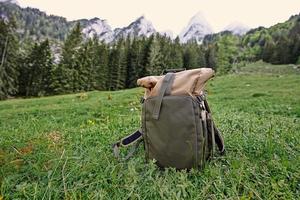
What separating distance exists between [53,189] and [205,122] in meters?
1.65

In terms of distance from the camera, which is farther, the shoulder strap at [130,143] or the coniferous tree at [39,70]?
the coniferous tree at [39,70]

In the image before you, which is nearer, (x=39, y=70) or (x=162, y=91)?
(x=162, y=91)

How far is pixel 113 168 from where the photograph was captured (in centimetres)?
297

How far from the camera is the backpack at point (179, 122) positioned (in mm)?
2979

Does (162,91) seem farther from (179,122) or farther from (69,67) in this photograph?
(69,67)

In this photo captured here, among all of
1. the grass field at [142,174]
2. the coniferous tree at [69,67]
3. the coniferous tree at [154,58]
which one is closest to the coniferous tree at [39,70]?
the coniferous tree at [69,67]

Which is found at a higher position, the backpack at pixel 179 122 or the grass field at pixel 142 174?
the backpack at pixel 179 122

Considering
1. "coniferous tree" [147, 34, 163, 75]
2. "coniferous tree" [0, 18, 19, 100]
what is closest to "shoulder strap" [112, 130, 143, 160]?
"coniferous tree" [0, 18, 19, 100]

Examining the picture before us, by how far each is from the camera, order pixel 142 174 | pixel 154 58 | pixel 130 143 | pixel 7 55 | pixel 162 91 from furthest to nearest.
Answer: pixel 154 58
pixel 7 55
pixel 130 143
pixel 162 91
pixel 142 174

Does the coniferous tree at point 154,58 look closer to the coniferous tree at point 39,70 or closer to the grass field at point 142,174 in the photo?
the coniferous tree at point 39,70

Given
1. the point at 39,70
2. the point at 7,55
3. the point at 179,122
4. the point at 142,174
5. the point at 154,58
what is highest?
the point at 7,55

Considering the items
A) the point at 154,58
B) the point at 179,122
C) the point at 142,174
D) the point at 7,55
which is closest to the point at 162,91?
the point at 179,122

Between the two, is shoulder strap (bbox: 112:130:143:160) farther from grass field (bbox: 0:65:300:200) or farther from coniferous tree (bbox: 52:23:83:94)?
coniferous tree (bbox: 52:23:83:94)

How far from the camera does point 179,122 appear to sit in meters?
3.00
